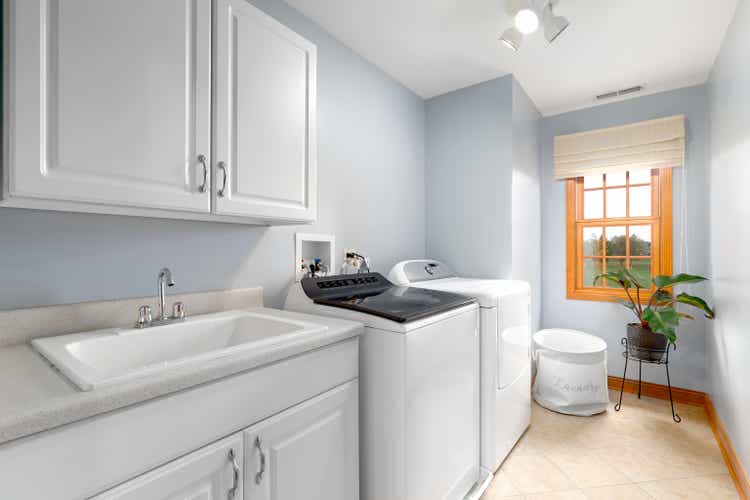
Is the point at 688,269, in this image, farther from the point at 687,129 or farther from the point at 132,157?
the point at 132,157

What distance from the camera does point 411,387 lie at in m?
1.36

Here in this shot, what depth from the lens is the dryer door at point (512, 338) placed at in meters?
1.97

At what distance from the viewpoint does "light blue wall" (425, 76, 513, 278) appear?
2.64m

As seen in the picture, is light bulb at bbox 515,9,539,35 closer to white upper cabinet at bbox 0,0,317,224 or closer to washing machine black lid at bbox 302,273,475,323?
white upper cabinet at bbox 0,0,317,224

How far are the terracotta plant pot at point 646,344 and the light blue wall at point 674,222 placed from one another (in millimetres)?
431

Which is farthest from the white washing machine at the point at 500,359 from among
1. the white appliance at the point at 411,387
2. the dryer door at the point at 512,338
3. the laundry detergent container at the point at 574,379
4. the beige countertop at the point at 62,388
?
the beige countertop at the point at 62,388

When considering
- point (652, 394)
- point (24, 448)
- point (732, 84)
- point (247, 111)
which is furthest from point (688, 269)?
point (24, 448)

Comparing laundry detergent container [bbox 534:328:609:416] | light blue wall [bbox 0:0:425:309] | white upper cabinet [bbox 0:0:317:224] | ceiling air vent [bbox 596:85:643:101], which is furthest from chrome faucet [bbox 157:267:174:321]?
ceiling air vent [bbox 596:85:643:101]

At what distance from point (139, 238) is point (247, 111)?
25.3 inches

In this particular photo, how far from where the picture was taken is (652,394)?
2908mm

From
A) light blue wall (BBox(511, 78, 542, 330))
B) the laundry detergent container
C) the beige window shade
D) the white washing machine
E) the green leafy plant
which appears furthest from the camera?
the beige window shade

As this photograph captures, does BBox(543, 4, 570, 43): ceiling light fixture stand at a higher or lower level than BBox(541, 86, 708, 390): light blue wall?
higher

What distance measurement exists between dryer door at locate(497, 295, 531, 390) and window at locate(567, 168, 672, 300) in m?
1.29

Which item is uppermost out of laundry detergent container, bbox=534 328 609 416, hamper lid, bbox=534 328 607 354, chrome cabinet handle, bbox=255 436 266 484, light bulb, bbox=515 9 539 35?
light bulb, bbox=515 9 539 35
